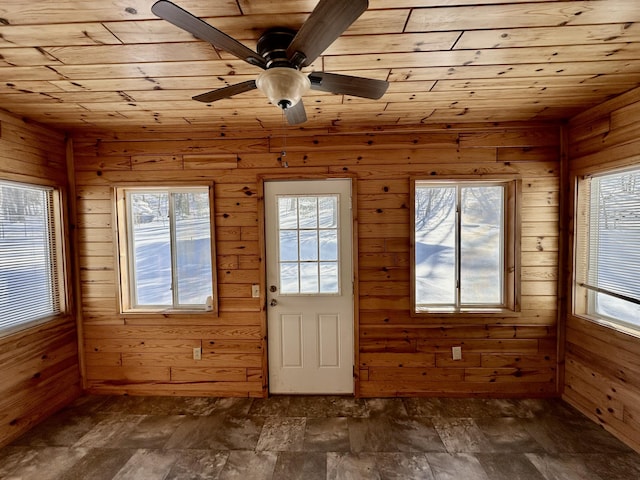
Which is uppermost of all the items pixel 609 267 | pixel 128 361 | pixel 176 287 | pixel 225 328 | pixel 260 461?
pixel 609 267

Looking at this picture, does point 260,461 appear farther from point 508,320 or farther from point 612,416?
point 612,416

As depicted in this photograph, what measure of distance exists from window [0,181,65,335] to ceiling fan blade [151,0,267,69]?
7.37 feet

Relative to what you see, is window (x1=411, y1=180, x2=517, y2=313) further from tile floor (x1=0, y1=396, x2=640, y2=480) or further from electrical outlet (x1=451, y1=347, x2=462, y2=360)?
tile floor (x1=0, y1=396, x2=640, y2=480)

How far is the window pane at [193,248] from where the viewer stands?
112 inches

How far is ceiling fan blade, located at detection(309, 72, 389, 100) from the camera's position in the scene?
1.39 metres

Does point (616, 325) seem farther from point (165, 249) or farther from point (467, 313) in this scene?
point (165, 249)

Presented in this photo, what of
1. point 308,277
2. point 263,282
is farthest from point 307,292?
point 263,282

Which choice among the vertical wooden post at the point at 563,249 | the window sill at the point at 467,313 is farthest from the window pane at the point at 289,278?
the vertical wooden post at the point at 563,249

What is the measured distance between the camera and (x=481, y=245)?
9.09 ft

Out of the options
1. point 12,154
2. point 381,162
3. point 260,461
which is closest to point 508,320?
point 381,162

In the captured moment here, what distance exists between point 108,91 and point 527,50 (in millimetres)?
2476

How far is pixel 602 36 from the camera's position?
1.44 metres

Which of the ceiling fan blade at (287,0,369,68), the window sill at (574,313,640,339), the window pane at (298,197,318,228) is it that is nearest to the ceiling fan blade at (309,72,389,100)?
the ceiling fan blade at (287,0,369,68)

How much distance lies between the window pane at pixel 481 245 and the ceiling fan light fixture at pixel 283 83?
2016 millimetres
